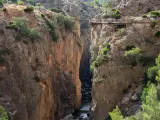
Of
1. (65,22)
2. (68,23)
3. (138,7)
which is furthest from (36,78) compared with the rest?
(68,23)

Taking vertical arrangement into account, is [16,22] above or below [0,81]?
above

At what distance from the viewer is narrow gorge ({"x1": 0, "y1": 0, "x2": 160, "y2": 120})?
3819cm

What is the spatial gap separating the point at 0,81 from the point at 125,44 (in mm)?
17955

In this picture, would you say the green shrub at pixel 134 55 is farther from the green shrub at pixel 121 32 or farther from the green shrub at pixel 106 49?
the green shrub at pixel 121 32

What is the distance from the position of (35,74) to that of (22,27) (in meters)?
7.75

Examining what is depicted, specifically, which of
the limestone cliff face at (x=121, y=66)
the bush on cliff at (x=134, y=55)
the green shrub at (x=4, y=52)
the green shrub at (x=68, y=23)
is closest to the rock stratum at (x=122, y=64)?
the limestone cliff face at (x=121, y=66)

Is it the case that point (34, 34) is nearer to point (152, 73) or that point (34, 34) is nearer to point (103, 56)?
point (103, 56)

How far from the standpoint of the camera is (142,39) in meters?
40.1

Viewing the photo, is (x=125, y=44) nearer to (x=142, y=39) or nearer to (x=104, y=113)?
(x=142, y=39)

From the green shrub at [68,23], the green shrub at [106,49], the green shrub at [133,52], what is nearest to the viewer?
the green shrub at [133,52]

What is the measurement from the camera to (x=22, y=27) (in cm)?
4769

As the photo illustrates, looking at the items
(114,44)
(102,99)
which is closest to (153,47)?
(114,44)

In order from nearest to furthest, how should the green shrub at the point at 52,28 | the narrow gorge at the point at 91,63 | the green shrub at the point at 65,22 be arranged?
the narrow gorge at the point at 91,63 → the green shrub at the point at 52,28 → the green shrub at the point at 65,22

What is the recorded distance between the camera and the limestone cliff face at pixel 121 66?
38.7 metres
